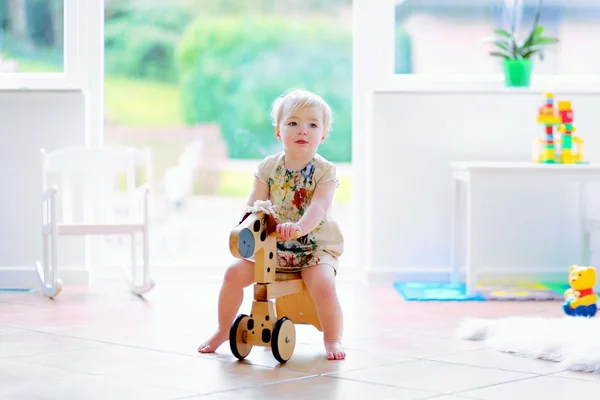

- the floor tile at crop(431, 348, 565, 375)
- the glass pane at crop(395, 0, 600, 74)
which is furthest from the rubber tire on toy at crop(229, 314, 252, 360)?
the glass pane at crop(395, 0, 600, 74)

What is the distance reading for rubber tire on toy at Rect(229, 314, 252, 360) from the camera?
7.38ft

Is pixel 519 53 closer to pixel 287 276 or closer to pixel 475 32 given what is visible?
pixel 475 32

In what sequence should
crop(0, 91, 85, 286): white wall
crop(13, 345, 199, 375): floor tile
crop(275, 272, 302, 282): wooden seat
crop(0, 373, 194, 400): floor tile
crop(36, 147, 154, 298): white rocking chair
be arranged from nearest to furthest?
1. crop(0, 373, 194, 400): floor tile
2. crop(13, 345, 199, 375): floor tile
3. crop(275, 272, 302, 282): wooden seat
4. crop(36, 147, 154, 298): white rocking chair
5. crop(0, 91, 85, 286): white wall

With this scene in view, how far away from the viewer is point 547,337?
2.38 metres

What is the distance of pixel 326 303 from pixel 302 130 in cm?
43

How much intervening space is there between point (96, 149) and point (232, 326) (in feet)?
5.65

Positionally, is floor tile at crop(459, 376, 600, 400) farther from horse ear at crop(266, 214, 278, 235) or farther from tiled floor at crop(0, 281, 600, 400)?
horse ear at crop(266, 214, 278, 235)

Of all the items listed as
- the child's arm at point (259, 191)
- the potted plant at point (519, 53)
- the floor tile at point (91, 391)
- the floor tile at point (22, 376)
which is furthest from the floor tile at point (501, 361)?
the potted plant at point (519, 53)

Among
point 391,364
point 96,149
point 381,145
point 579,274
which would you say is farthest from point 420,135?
point 391,364

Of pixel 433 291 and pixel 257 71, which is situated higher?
pixel 257 71

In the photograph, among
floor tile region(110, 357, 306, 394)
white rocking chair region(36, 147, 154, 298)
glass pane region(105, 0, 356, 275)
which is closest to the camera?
floor tile region(110, 357, 306, 394)

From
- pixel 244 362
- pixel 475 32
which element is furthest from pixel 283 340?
pixel 475 32

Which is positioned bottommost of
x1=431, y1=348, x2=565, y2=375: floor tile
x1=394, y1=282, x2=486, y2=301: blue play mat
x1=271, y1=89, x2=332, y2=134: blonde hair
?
Result: x1=394, y1=282, x2=486, y2=301: blue play mat

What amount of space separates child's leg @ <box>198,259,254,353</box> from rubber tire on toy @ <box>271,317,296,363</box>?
0.19 metres
